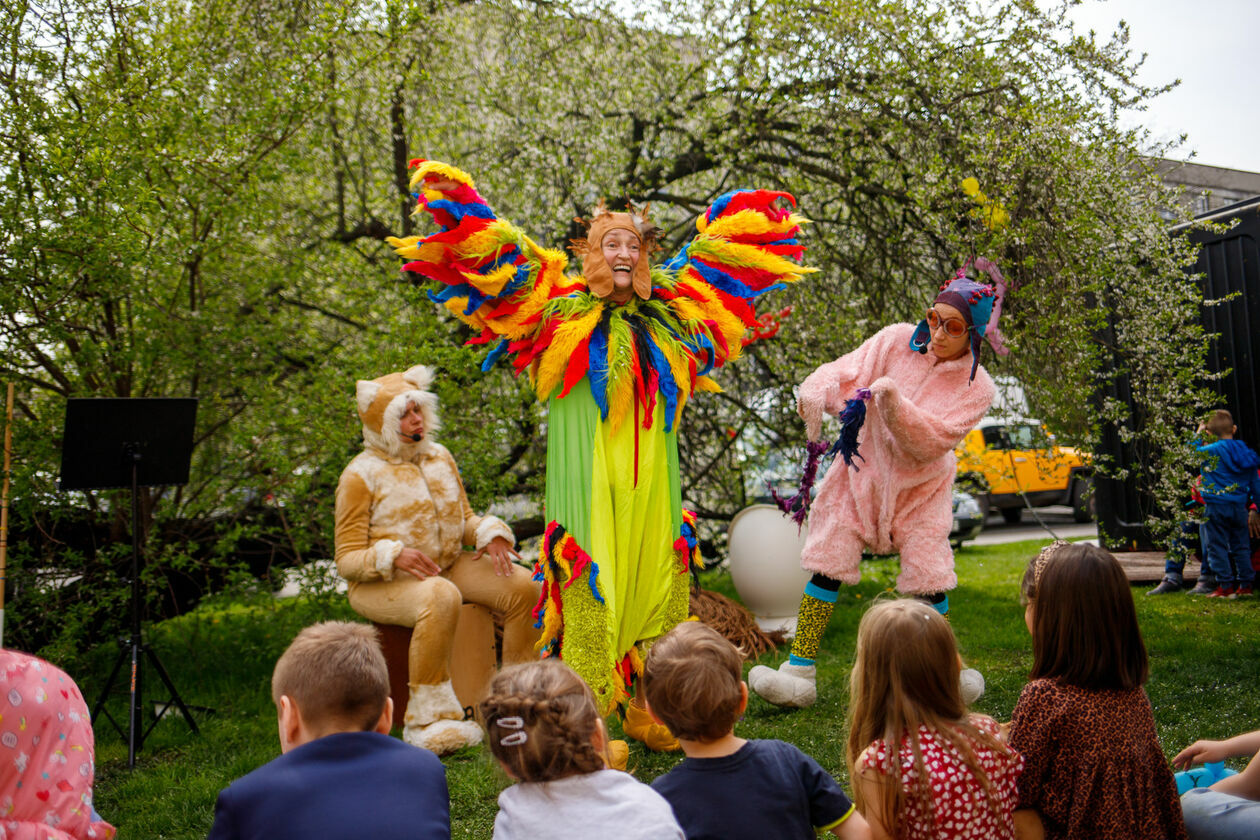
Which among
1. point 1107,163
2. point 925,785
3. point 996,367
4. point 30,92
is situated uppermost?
point 30,92

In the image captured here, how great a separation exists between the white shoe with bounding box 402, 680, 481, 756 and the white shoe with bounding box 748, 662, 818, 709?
111cm

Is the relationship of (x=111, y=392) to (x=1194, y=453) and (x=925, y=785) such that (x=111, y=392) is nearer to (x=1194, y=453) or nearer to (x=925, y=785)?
(x=925, y=785)

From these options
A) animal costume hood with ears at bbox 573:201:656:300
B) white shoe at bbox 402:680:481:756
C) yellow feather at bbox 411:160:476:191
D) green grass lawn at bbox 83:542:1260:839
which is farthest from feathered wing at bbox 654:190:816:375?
white shoe at bbox 402:680:481:756

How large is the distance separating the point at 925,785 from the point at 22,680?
1727mm

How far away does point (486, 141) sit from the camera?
21.9 feet

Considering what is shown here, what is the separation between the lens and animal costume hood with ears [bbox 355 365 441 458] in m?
4.05

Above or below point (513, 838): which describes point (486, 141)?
above

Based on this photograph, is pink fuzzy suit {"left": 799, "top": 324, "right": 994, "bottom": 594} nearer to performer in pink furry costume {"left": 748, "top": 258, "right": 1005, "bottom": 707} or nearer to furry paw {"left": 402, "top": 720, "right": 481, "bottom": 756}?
performer in pink furry costume {"left": 748, "top": 258, "right": 1005, "bottom": 707}

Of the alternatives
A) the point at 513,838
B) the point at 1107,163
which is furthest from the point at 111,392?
the point at 1107,163

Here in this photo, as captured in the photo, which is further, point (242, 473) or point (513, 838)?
point (242, 473)

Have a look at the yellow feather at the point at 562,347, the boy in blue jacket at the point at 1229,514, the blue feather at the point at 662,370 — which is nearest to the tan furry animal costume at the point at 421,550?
the yellow feather at the point at 562,347

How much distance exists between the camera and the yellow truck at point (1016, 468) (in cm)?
543

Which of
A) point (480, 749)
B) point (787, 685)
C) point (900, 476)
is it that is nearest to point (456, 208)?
point (900, 476)

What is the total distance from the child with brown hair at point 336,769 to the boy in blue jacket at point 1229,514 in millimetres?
6132
